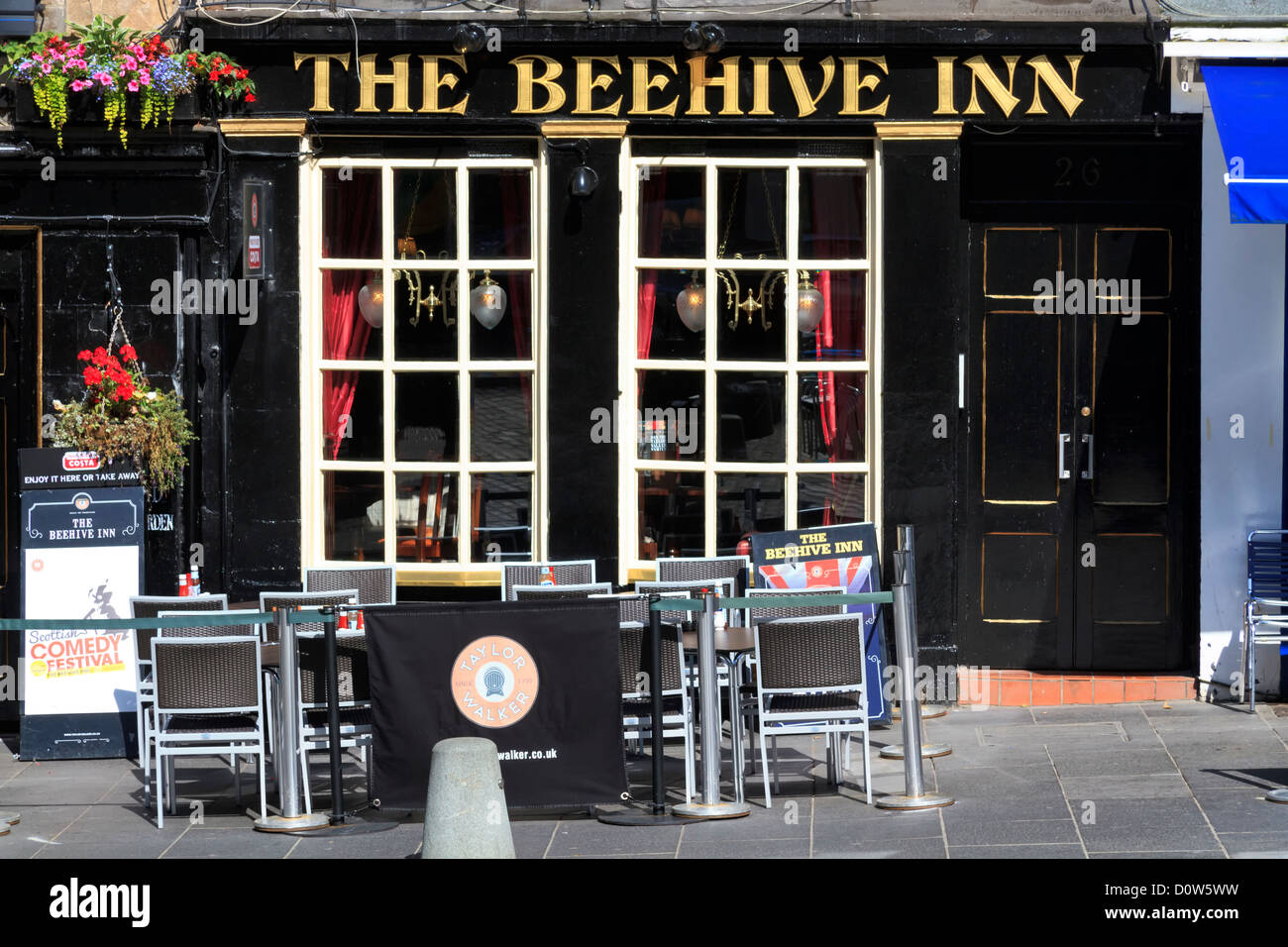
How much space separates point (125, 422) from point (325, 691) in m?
3.05

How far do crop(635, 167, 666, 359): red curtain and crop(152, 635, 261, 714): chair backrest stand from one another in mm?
4080

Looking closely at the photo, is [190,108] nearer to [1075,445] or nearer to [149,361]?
[149,361]

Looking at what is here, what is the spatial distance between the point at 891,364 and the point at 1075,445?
141 centimetres

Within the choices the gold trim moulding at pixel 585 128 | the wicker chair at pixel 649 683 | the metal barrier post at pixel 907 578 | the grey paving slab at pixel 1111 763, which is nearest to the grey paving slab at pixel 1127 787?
the grey paving slab at pixel 1111 763

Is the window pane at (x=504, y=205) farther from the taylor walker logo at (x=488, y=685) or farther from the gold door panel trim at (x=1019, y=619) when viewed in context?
the taylor walker logo at (x=488, y=685)

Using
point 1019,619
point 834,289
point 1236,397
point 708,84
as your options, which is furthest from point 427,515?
point 1236,397

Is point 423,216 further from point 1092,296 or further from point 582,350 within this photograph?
point 1092,296

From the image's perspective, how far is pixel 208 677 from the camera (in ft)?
29.4

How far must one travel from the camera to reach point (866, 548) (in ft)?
35.5

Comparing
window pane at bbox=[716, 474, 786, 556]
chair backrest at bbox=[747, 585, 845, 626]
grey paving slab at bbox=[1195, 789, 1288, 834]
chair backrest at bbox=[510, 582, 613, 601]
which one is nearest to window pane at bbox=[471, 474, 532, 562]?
window pane at bbox=[716, 474, 786, 556]

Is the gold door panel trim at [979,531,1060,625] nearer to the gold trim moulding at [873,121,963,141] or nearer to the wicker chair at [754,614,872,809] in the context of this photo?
the gold trim moulding at [873,121,963,141]

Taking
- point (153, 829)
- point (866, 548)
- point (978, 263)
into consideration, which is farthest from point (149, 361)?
point (978, 263)

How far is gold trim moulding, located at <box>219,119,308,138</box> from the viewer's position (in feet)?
38.5
